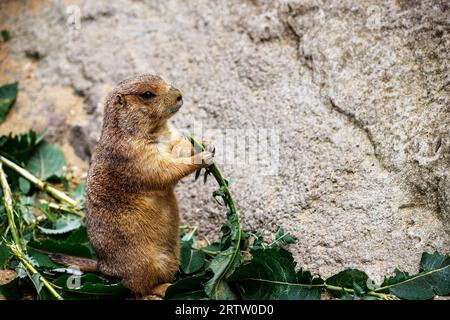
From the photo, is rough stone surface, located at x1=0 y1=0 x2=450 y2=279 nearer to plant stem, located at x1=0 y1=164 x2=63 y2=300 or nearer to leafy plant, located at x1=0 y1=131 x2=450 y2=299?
leafy plant, located at x1=0 y1=131 x2=450 y2=299

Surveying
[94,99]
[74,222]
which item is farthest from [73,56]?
[74,222]

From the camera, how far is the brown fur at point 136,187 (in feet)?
15.6

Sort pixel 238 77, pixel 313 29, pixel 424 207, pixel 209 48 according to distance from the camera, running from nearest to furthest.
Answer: pixel 424 207 → pixel 313 29 → pixel 238 77 → pixel 209 48

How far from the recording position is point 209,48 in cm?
627

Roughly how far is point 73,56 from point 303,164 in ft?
11.2

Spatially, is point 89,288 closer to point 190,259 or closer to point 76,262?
point 76,262

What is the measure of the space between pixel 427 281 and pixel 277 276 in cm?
100

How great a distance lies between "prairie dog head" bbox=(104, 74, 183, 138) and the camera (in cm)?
479

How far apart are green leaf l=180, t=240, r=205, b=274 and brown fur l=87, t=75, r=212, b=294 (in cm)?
18

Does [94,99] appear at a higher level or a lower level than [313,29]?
lower

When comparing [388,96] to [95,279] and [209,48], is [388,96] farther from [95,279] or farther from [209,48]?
[95,279]

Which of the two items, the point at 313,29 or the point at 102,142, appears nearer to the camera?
the point at 102,142

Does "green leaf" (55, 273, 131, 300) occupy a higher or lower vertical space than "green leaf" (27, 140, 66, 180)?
lower

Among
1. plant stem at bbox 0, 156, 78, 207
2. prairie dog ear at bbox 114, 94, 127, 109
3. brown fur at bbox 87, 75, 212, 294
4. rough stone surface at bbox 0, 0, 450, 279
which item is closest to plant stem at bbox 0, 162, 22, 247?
plant stem at bbox 0, 156, 78, 207
